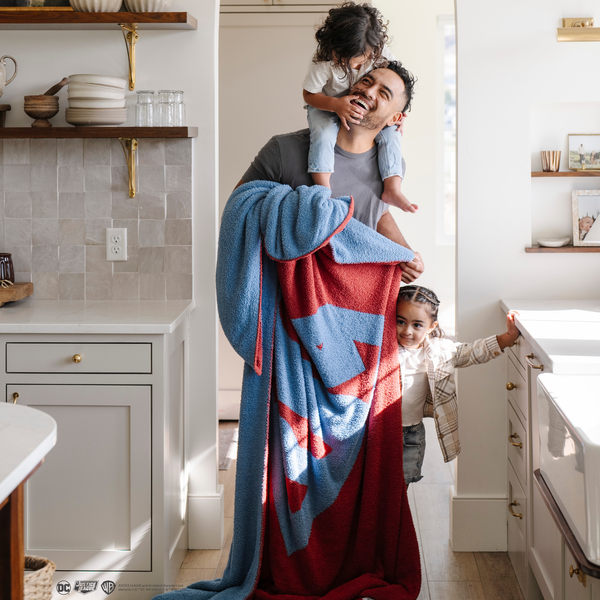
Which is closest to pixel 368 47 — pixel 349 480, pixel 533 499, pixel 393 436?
pixel 393 436

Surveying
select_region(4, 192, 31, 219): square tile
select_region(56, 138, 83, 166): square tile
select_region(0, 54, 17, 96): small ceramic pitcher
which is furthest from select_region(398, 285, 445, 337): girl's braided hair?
select_region(0, 54, 17, 96): small ceramic pitcher

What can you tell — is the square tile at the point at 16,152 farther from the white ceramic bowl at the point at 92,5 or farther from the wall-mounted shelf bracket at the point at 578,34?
the wall-mounted shelf bracket at the point at 578,34

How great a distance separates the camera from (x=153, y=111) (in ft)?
7.19

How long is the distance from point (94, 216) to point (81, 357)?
0.62 m

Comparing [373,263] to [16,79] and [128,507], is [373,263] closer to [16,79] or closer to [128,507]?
[128,507]

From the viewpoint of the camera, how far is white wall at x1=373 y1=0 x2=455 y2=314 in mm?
3947

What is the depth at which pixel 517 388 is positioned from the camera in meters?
2.11

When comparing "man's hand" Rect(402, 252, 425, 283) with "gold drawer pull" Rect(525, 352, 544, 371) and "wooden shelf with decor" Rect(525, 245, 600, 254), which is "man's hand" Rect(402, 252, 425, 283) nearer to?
"gold drawer pull" Rect(525, 352, 544, 371)

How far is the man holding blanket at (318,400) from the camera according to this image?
5.78 ft

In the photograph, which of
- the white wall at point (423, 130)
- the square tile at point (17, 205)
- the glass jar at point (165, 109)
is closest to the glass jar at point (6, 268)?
the square tile at point (17, 205)

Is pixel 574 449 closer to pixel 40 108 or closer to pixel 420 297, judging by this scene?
pixel 420 297

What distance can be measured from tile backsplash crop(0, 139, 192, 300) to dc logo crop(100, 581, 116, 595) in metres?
0.95

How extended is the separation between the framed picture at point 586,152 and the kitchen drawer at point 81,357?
1586 mm

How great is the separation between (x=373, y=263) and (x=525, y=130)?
83 centimetres
